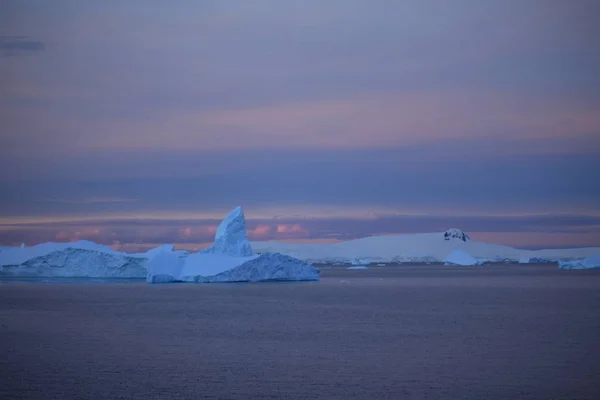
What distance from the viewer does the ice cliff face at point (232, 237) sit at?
42812mm

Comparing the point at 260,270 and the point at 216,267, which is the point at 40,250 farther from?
the point at 260,270

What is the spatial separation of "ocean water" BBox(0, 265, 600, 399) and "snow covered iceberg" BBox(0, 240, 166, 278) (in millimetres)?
12656

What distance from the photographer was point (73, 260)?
4553 cm

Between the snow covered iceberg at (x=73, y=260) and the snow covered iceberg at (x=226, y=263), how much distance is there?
312 centimetres

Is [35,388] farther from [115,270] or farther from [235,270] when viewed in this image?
[115,270]

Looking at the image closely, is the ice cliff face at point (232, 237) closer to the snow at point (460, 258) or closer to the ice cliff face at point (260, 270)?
the ice cliff face at point (260, 270)

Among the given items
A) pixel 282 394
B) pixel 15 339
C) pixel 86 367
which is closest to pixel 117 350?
pixel 86 367

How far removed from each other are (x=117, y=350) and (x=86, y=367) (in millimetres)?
2497

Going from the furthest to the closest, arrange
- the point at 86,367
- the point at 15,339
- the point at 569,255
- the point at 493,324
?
the point at 569,255 < the point at 493,324 < the point at 15,339 < the point at 86,367

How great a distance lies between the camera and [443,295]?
4006 centimetres

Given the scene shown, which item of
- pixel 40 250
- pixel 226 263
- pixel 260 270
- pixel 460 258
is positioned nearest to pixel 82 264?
pixel 40 250

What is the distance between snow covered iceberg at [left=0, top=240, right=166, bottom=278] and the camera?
44.4 metres

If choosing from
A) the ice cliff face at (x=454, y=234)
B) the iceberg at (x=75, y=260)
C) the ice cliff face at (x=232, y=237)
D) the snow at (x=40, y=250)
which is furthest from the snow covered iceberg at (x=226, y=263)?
the ice cliff face at (x=454, y=234)

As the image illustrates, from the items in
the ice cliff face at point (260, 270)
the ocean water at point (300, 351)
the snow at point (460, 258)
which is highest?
the snow at point (460, 258)
